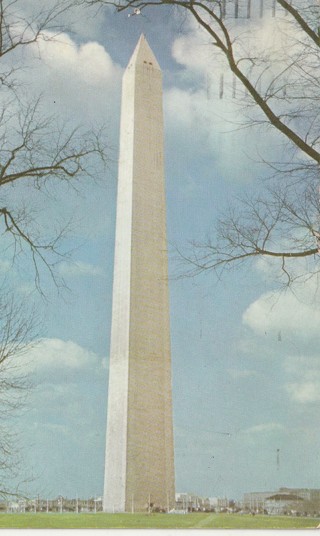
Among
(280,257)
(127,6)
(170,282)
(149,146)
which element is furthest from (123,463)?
(127,6)

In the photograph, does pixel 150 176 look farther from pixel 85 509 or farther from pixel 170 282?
pixel 85 509

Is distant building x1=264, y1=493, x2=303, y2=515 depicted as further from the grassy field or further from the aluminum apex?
the aluminum apex

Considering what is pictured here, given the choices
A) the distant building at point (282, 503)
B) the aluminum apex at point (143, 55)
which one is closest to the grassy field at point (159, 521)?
the distant building at point (282, 503)

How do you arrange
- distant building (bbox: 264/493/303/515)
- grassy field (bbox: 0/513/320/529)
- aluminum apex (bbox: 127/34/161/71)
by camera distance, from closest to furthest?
grassy field (bbox: 0/513/320/529), distant building (bbox: 264/493/303/515), aluminum apex (bbox: 127/34/161/71)

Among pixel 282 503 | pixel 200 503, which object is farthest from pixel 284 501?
pixel 200 503

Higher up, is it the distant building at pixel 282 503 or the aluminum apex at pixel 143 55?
the aluminum apex at pixel 143 55

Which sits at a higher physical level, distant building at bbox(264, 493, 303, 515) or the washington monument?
the washington monument

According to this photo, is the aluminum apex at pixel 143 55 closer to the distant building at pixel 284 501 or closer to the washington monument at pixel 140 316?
the washington monument at pixel 140 316

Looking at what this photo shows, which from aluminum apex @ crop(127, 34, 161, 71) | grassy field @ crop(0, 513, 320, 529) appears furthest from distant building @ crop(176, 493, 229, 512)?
aluminum apex @ crop(127, 34, 161, 71)
